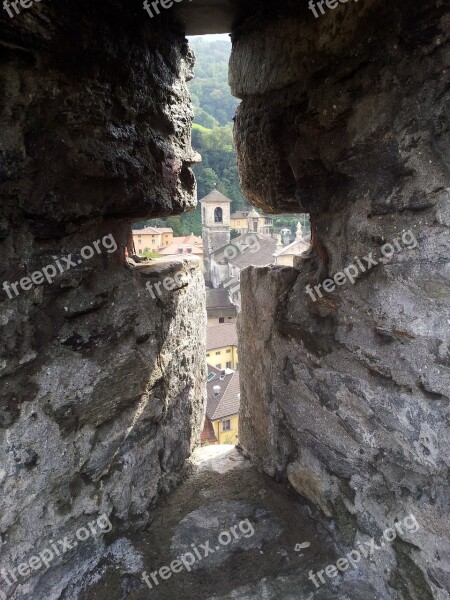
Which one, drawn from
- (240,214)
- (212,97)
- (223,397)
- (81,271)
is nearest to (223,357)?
(223,397)

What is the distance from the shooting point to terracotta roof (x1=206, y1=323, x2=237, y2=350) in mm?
12344

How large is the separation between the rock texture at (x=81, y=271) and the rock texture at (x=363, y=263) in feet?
1.68

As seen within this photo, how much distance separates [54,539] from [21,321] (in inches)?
33.9

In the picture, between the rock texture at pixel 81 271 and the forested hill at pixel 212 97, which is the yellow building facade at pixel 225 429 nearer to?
the rock texture at pixel 81 271

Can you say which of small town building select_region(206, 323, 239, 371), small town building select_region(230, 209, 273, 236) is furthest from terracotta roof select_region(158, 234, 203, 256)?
small town building select_region(206, 323, 239, 371)

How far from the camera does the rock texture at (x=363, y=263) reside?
1409 millimetres

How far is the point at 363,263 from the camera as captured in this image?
1621 millimetres

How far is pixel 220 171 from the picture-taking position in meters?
27.2

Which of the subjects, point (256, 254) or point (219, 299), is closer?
point (219, 299)

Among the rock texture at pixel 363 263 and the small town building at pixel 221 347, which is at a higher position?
the rock texture at pixel 363 263

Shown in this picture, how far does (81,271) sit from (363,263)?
107 centimetres

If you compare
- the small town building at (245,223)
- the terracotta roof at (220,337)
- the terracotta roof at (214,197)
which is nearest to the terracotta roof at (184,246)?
the terracotta roof at (214,197)

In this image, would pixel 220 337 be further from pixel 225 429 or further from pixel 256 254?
pixel 256 254

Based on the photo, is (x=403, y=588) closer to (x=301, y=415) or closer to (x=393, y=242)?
(x=301, y=415)
